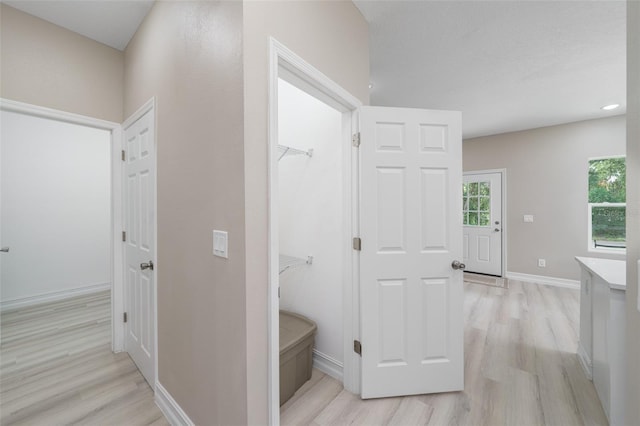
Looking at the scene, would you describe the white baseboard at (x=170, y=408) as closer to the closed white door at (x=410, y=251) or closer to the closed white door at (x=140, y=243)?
the closed white door at (x=140, y=243)

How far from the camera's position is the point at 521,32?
6.68 ft

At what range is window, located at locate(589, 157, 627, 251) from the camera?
384cm

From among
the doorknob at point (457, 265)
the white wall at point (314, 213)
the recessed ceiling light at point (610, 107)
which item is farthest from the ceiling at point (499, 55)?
the doorknob at point (457, 265)

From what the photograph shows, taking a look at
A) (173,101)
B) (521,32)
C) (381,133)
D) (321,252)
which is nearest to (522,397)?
(321,252)

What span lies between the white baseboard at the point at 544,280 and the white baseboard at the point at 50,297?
22.0 feet

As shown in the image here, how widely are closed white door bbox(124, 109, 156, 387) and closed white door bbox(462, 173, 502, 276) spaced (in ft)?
15.5

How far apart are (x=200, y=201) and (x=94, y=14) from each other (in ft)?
5.76

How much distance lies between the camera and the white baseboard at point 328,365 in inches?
78.2

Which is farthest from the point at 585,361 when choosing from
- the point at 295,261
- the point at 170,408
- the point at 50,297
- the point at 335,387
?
the point at 50,297

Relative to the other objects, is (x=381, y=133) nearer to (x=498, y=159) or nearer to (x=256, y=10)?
(x=256, y=10)

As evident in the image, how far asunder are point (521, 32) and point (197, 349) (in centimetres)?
312

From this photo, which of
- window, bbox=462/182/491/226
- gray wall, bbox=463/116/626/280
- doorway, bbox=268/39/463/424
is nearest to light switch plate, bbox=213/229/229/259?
doorway, bbox=268/39/463/424

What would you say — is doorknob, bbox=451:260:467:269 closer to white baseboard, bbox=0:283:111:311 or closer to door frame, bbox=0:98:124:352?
door frame, bbox=0:98:124:352

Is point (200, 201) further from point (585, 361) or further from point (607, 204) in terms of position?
point (607, 204)
